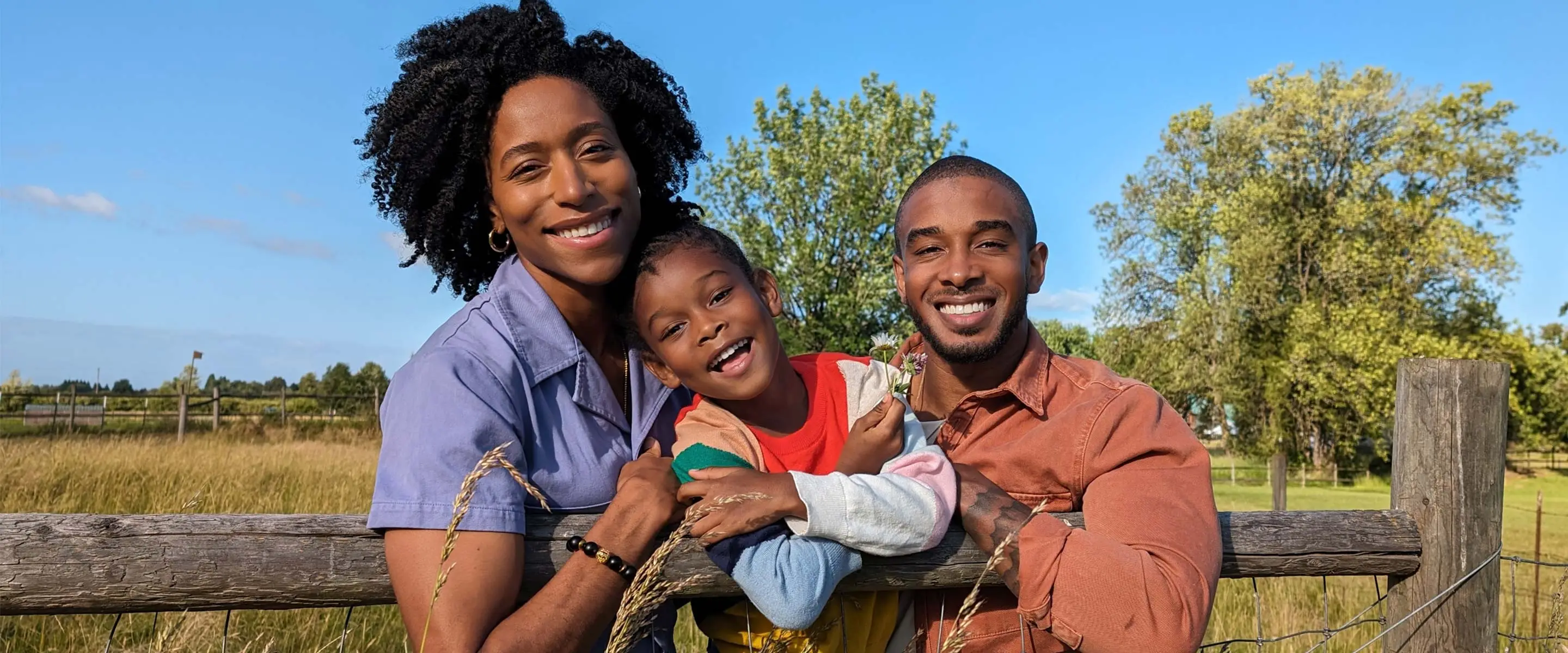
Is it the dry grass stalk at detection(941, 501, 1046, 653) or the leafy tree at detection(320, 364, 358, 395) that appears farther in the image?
the leafy tree at detection(320, 364, 358, 395)

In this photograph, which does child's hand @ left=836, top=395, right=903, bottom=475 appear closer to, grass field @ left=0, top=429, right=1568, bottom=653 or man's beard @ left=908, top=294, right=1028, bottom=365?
man's beard @ left=908, top=294, right=1028, bottom=365

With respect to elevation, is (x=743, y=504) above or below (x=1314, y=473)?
above

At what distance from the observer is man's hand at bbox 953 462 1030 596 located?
215cm

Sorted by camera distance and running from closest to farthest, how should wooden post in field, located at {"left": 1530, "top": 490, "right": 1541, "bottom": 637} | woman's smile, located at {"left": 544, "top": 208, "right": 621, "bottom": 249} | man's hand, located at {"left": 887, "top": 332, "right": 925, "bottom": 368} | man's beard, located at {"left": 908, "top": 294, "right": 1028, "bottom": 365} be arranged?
woman's smile, located at {"left": 544, "top": 208, "right": 621, "bottom": 249} < man's beard, located at {"left": 908, "top": 294, "right": 1028, "bottom": 365} < man's hand, located at {"left": 887, "top": 332, "right": 925, "bottom": 368} < wooden post in field, located at {"left": 1530, "top": 490, "right": 1541, "bottom": 637}

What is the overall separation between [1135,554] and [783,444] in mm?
853

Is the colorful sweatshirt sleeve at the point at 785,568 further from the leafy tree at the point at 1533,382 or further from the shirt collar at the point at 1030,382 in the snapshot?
the leafy tree at the point at 1533,382

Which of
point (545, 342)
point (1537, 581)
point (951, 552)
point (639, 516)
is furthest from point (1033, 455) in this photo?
point (1537, 581)

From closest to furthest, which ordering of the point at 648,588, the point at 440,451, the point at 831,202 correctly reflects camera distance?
the point at 440,451
the point at 648,588
the point at 831,202

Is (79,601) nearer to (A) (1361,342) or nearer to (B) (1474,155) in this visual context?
(A) (1361,342)

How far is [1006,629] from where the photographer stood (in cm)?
238

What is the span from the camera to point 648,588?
1954 mm

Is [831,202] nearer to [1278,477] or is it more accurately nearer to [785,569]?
[1278,477]

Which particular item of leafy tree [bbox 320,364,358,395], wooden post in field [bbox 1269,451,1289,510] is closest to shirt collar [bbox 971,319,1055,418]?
wooden post in field [bbox 1269,451,1289,510]

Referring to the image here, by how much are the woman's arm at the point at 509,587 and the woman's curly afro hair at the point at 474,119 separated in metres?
1.00
